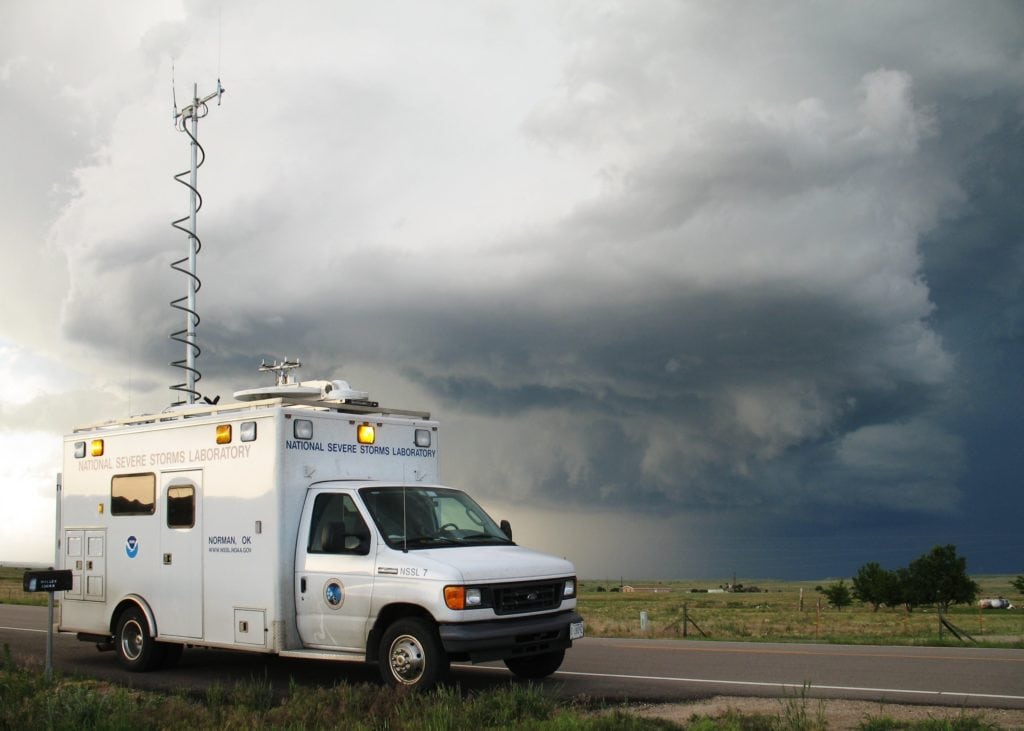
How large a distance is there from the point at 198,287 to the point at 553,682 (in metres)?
12.5

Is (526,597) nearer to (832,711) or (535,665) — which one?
(535,665)

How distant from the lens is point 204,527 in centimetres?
1252

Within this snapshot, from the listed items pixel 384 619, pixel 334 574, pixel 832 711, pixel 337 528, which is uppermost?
pixel 337 528

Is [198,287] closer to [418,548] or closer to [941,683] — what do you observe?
[418,548]

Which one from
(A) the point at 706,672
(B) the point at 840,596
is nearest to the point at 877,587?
(B) the point at 840,596

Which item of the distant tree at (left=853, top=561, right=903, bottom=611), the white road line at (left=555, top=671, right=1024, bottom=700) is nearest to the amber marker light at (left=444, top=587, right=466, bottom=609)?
the white road line at (left=555, top=671, right=1024, bottom=700)

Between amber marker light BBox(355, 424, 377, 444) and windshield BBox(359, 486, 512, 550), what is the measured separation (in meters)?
1.04

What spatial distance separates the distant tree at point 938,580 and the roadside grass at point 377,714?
67873 millimetres

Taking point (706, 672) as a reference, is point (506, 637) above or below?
above

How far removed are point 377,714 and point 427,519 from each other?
2.85 metres

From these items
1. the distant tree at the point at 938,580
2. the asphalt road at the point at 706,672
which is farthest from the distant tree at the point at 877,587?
the asphalt road at the point at 706,672

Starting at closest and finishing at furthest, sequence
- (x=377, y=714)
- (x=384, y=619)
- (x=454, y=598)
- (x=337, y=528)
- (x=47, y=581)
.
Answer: (x=377, y=714) → (x=454, y=598) → (x=384, y=619) → (x=337, y=528) → (x=47, y=581)

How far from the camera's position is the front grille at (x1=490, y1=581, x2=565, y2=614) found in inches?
418

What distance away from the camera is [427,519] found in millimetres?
11547
